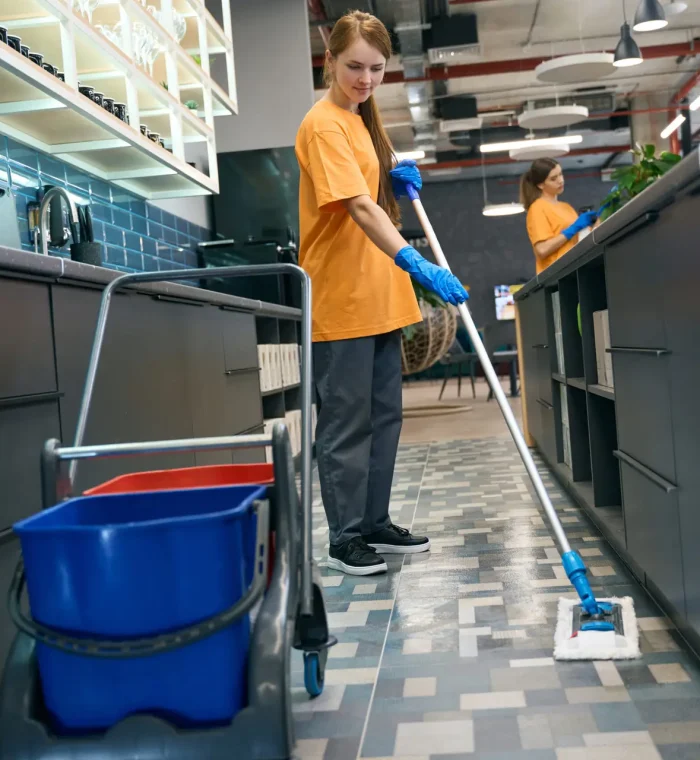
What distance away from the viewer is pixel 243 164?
18.7ft

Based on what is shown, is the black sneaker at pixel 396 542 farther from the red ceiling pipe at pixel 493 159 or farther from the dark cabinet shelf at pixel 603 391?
the red ceiling pipe at pixel 493 159

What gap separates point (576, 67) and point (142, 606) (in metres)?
6.50

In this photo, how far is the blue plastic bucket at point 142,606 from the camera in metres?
1.05

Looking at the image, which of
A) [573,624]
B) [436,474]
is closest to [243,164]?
[436,474]

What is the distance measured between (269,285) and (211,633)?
4080 millimetres

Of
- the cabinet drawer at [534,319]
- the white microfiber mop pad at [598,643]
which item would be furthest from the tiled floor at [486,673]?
the cabinet drawer at [534,319]

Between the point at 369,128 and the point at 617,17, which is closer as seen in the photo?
the point at 369,128

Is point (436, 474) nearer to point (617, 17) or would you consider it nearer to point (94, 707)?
point (94, 707)

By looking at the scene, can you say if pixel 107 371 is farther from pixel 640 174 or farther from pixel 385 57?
Answer: pixel 640 174

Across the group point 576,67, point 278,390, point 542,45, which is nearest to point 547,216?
point 278,390

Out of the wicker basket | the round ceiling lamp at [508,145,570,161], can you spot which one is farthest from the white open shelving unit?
the round ceiling lamp at [508,145,570,161]

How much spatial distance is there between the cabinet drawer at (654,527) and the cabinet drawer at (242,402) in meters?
1.57

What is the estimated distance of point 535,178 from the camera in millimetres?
4465

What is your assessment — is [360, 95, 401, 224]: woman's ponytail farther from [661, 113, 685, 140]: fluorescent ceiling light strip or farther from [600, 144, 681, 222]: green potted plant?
[661, 113, 685, 140]: fluorescent ceiling light strip
